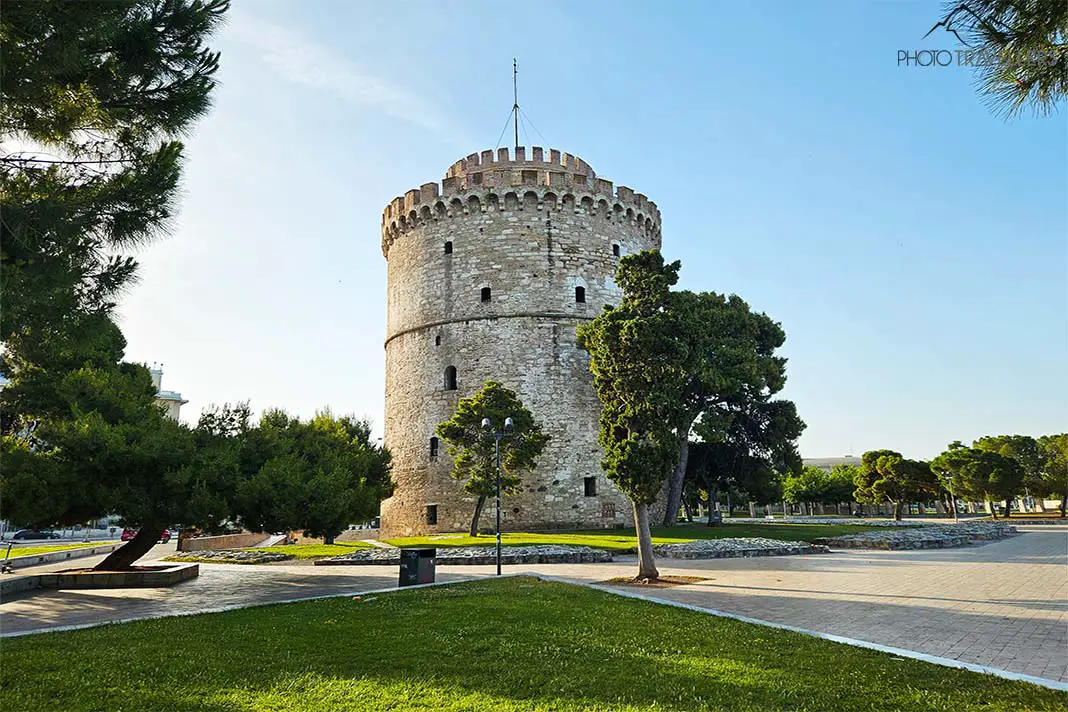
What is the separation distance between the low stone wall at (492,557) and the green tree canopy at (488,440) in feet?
16.8

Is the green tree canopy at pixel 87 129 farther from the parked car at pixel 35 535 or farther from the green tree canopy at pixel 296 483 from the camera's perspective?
the parked car at pixel 35 535

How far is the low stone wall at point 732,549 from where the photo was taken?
1820 cm

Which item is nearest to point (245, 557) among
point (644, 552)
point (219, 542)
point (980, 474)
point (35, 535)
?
point (219, 542)

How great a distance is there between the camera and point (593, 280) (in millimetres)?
29234

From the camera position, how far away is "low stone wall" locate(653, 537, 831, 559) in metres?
18.2

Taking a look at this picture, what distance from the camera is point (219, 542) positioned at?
30.6 m

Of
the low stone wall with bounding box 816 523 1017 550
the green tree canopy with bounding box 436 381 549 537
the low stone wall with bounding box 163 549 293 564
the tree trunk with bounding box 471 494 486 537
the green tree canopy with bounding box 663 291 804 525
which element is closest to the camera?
the low stone wall with bounding box 163 549 293 564

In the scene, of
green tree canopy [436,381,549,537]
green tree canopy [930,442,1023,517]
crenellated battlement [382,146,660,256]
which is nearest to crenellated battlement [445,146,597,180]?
crenellated battlement [382,146,660,256]

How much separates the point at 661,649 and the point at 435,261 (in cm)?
2484

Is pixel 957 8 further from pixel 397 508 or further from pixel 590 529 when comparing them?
pixel 397 508

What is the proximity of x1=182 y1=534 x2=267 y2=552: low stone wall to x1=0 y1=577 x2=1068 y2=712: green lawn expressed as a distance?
70.7 feet

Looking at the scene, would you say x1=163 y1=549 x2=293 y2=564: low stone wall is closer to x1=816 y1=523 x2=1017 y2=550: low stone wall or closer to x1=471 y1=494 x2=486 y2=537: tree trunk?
x1=471 y1=494 x2=486 y2=537: tree trunk

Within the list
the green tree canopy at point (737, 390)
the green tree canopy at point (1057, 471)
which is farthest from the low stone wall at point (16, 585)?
the green tree canopy at point (1057, 471)

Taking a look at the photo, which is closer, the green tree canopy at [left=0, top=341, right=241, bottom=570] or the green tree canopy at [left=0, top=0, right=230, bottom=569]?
the green tree canopy at [left=0, top=0, right=230, bottom=569]
